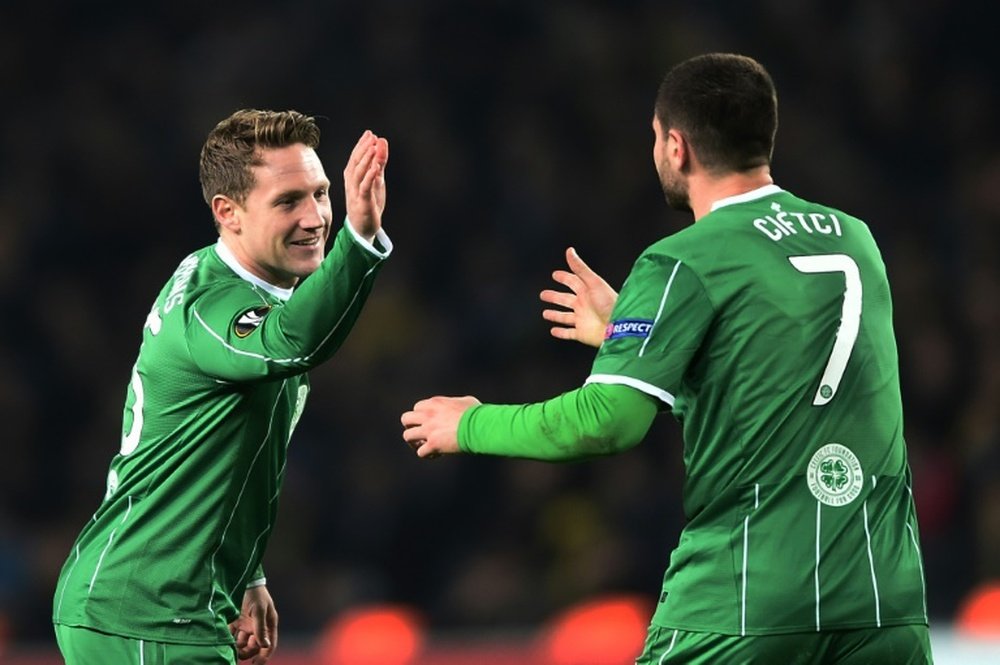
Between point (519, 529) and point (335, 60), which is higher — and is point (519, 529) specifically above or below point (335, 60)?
below

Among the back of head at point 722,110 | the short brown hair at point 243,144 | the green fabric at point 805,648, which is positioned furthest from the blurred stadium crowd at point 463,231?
the back of head at point 722,110

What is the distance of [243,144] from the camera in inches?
181

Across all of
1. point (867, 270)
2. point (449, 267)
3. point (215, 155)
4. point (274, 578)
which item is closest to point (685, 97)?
point (867, 270)

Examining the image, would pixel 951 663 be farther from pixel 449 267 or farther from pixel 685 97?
pixel 449 267

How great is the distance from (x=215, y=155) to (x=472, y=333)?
5.64m

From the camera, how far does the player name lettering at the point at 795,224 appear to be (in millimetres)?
3896

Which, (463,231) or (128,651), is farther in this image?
(463,231)

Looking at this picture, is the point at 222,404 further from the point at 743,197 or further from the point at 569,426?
the point at 743,197

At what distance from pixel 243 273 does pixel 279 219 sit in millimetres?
165

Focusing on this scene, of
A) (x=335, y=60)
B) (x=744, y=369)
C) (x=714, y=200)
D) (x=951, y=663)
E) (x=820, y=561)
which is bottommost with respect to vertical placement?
(x=951, y=663)

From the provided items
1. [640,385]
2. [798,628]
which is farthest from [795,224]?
[798,628]

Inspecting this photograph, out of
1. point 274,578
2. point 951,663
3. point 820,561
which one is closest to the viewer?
point 820,561

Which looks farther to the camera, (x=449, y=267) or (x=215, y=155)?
(x=449, y=267)

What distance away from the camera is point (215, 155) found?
15.3 feet
